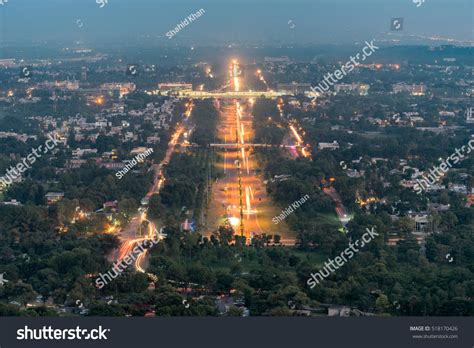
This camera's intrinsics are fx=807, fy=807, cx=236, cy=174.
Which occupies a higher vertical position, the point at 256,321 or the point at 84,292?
the point at 256,321

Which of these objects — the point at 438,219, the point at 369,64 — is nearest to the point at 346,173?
the point at 438,219

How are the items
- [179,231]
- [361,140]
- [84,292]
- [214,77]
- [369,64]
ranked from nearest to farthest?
[84,292] < [179,231] < [361,140] < [214,77] < [369,64]

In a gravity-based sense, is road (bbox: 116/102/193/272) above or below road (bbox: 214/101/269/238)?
above

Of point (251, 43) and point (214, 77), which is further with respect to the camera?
point (251, 43)

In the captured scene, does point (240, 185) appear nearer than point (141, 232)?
No

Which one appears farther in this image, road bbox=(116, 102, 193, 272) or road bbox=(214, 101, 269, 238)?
road bbox=(214, 101, 269, 238)

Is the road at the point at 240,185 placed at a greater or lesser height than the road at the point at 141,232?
lesser

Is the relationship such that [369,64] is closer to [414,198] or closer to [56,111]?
[56,111]

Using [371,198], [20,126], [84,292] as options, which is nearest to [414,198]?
[371,198]

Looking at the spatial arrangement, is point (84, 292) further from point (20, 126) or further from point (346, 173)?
point (20, 126)

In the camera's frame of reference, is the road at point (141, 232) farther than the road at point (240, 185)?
No

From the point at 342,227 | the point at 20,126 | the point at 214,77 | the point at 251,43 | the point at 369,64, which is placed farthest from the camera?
the point at 251,43
